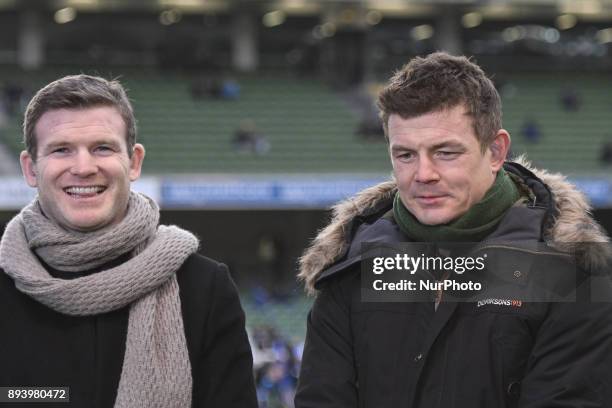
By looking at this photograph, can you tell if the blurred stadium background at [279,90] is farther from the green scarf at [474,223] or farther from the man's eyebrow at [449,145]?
the man's eyebrow at [449,145]

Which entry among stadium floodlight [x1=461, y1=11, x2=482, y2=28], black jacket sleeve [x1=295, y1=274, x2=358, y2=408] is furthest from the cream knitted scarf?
stadium floodlight [x1=461, y1=11, x2=482, y2=28]

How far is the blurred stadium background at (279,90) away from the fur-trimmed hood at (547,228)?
1326 centimetres

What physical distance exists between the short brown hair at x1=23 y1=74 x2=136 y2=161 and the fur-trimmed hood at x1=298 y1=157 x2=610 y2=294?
0.64 metres

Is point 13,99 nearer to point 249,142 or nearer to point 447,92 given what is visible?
point 249,142

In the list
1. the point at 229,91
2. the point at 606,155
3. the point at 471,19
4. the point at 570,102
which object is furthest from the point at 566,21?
the point at 229,91

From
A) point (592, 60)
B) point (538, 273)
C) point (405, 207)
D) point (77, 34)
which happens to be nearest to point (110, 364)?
point (405, 207)

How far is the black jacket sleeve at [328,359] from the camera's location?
265 cm

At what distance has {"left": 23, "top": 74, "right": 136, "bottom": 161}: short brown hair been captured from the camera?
2.90m

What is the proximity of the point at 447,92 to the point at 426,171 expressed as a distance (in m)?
0.21

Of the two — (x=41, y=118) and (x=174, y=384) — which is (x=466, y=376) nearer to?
(x=174, y=384)

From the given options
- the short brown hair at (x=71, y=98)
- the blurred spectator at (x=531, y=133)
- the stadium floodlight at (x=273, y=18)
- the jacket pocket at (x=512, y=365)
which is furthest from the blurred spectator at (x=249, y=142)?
the jacket pocket at (x=512, y=365)

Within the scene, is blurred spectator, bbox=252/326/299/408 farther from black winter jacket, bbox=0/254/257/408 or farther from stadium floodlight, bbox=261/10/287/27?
stadium floodlight, bbox=261/10/287/27

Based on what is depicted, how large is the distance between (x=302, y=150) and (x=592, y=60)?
10.3 meters

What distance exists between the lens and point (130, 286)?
2.88 meters
